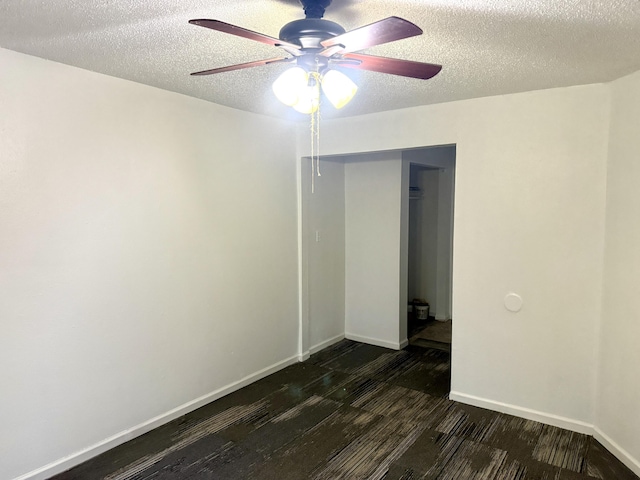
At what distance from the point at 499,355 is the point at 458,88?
2.03 metres

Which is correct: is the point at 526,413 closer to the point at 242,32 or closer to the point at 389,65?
the point at 389,65

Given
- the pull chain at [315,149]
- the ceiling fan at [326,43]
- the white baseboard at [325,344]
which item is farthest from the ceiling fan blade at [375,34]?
the white baseboard at [325,344]

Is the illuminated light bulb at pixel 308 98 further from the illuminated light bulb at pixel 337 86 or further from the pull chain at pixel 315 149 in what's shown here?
the pull chain at pixel 315 149

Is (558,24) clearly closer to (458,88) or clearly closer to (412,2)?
(412,2)

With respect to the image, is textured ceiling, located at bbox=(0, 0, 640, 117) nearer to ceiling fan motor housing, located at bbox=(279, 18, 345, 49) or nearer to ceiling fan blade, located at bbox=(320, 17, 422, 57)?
ceiling fan motor housing, located at bbox=(279, 18, 345, 49)

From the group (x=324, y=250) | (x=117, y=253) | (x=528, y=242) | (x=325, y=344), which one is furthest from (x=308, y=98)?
(x=325, y=344)

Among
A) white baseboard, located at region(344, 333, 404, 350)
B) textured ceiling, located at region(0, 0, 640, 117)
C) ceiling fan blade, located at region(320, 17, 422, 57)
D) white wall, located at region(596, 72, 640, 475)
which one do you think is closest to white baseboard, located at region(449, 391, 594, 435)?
white wall, located at region(596, 72, 640, 475)

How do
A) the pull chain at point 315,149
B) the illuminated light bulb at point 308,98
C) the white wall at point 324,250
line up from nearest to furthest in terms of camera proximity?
the illuminated light bulb at point 308,98 → the pull chain at point 315,149 → the white wall at point 324,250

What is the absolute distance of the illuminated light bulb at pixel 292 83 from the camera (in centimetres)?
180

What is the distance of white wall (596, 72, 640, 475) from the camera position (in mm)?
2604

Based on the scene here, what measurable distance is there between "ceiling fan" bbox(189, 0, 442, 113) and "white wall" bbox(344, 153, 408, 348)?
2.95m

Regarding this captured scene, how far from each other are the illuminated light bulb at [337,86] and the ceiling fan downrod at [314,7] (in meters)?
0.22

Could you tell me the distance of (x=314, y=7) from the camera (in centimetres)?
164

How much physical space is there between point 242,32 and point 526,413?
129 inches
